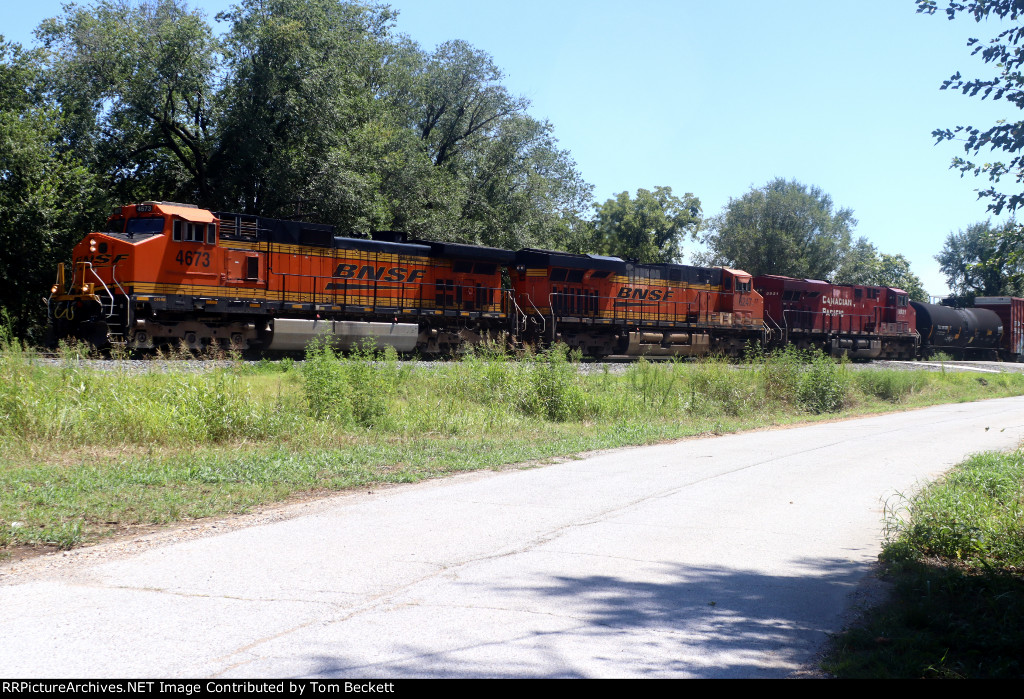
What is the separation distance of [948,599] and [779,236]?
67158mm

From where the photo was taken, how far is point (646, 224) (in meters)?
69.5

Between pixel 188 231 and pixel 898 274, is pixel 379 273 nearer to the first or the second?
pixel 188 231

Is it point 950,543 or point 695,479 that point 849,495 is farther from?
point 950,543

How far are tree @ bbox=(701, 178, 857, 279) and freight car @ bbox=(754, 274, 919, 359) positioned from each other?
71.1 ft

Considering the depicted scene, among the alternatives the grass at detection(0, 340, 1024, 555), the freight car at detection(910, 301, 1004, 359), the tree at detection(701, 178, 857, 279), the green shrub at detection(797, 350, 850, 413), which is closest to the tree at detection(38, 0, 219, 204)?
the grass at detection(0, 340, 1024, 555)

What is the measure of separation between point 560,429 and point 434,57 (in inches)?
1336

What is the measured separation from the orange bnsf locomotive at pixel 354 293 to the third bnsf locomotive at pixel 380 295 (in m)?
0.04

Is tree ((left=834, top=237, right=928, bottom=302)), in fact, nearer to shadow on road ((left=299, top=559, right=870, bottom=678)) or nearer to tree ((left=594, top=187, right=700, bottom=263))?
tree ((left=594, top=187, right=700, bottom=263))

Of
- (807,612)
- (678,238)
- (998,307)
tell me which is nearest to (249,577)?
(807,612)

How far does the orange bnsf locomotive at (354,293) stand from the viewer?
2220 cm

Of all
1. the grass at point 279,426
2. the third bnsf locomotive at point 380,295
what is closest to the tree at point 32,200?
the third bnsf locomotive at point 380,295

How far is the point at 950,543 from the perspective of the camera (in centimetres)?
709

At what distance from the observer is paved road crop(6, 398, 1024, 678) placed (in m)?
4.39

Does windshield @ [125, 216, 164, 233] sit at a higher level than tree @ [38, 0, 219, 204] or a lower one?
lower
